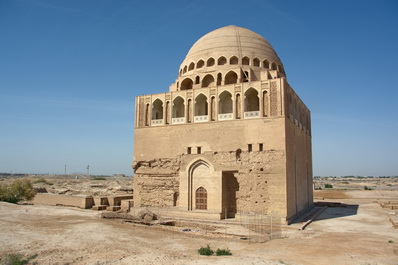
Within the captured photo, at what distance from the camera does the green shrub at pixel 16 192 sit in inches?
927

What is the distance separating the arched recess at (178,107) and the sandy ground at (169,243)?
27.4ft

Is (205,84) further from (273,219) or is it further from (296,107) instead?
(273,219)

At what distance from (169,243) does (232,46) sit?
15.2m

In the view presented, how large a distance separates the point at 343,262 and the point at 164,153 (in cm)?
1276

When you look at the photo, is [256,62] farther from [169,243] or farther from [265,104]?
[169,243]

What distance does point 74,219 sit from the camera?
17031 mm

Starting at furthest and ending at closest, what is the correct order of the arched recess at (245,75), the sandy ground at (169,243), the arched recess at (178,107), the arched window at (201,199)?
1. the arched recess at (245,75)
2. the arched recess at (178,107)
3. the arched window at (201,199)
4. the sandy ground at (169,243)

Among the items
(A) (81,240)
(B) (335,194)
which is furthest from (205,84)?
(B) (335,194)

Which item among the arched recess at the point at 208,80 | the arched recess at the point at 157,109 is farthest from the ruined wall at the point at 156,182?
the arched recess at the point at 208,80

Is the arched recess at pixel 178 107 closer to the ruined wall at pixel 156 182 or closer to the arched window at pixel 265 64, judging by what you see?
the ruined wall at pixel 156 182

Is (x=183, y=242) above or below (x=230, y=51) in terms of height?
below

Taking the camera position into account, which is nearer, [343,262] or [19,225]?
[343,262]

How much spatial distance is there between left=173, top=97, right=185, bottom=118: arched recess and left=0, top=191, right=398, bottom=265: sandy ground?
8.35m

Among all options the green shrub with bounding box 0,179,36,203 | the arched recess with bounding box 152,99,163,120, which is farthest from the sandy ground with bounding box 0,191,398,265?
the arched recess with bounding box 152,99,163,120
